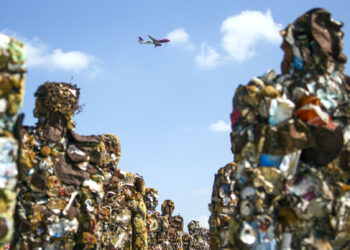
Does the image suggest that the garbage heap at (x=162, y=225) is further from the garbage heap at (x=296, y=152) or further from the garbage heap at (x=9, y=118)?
the garbage heap at (x=9, y=118)

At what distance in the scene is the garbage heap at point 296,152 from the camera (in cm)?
500

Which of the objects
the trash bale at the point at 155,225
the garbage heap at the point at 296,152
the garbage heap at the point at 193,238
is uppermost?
the garbage heap at the point at 193,238

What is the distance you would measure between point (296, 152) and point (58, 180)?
3.61 m

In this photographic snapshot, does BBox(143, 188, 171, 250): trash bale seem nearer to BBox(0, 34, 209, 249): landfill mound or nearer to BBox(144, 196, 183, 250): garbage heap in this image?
BBox(144, 196, 183, 250): garbage heap

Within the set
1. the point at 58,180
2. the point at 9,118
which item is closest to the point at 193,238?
the point at 58,180

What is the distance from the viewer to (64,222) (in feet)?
22.3

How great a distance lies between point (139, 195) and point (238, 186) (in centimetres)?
585

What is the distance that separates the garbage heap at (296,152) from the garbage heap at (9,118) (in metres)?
2.41

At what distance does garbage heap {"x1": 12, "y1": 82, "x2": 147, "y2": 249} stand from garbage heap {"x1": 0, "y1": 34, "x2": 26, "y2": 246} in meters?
2.02

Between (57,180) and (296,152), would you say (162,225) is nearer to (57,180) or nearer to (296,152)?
(57,180)

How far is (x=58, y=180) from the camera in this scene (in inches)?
272

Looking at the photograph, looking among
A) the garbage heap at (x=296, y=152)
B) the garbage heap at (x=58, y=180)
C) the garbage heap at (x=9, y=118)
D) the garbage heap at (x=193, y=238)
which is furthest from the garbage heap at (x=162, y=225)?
the garbage heap at (x=9, y=118)

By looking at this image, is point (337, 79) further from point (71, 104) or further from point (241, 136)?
point (71, 104)

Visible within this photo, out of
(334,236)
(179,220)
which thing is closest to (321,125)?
(334,236)
